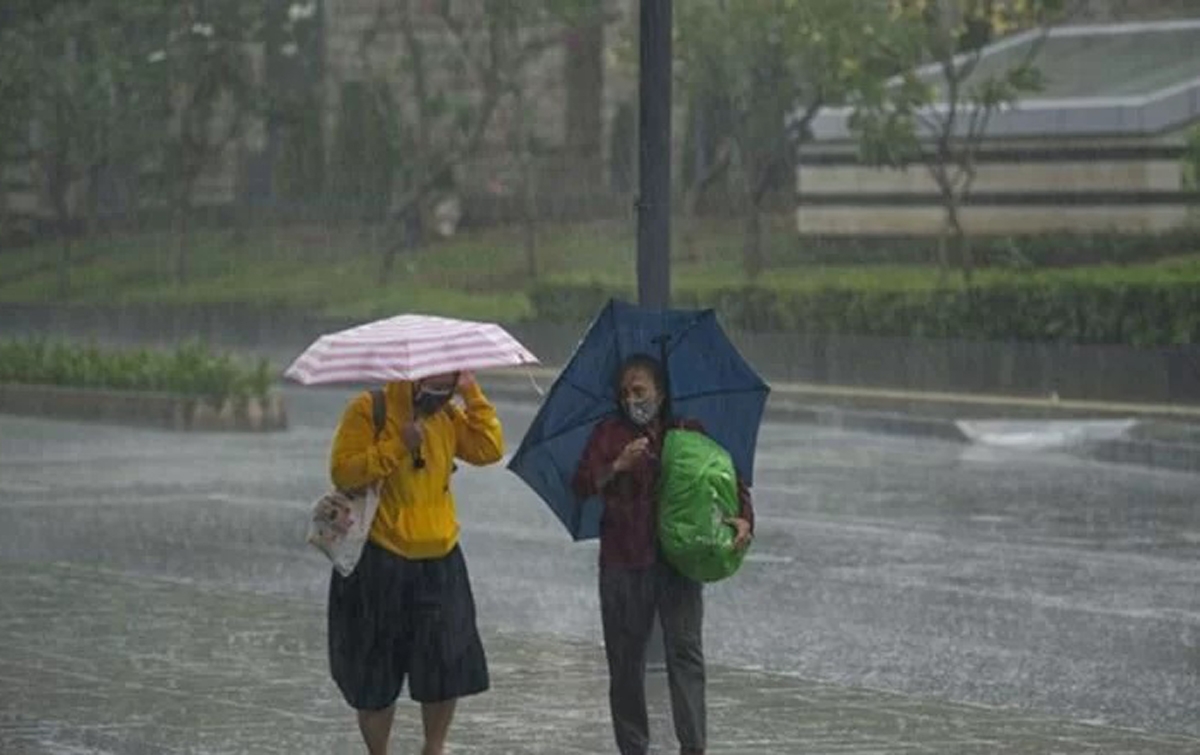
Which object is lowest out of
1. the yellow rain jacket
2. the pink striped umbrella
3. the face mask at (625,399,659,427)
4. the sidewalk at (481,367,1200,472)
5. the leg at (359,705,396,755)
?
the sidewalk at (481,367,1200,472)

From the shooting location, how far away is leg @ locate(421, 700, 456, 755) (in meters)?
10.3

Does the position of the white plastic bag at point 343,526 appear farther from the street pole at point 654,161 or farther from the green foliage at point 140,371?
the green foliage at point 140,371

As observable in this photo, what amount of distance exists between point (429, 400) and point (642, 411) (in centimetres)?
68

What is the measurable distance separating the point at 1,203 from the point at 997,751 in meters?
57.7

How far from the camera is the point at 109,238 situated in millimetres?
65562

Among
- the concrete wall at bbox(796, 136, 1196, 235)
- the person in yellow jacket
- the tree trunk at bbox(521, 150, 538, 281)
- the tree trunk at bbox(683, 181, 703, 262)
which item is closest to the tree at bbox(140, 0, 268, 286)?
the tree trunk at bbox(521, 150, 538, 281)

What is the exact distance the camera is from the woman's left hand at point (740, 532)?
397 inches

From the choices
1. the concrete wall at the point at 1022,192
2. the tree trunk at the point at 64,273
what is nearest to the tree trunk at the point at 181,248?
the tree trunk at the point at 64,273

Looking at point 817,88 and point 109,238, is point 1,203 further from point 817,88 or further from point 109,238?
point 817,88

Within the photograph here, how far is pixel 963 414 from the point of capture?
31.9 m

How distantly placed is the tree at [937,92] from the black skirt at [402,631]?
1153 inches

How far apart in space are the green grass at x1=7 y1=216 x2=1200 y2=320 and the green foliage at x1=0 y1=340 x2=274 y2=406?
11.2m

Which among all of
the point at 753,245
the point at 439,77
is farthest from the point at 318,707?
the point at 439,77

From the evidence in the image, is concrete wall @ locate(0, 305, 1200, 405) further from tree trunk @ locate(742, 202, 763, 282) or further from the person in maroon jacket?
the person in maroon jacket
